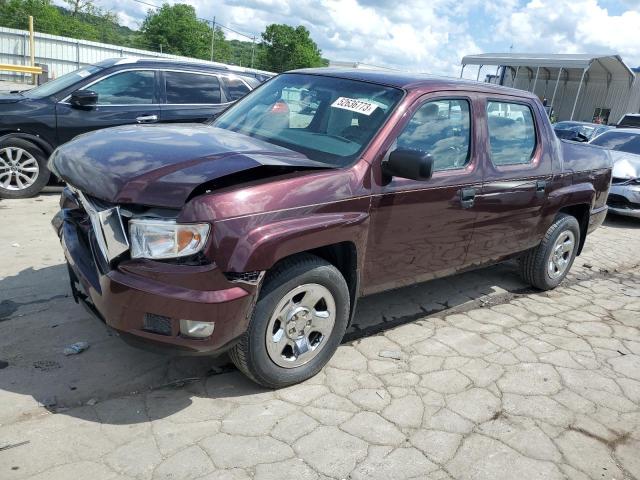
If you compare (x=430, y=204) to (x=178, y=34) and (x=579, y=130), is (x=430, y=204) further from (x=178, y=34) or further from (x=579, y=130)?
(x=178, y=34)

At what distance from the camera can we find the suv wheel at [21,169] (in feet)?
21.7

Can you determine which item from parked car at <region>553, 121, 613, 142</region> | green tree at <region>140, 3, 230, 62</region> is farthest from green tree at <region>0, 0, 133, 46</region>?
parked car at <region>553, 121, 613, 142</region>

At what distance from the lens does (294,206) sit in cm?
288

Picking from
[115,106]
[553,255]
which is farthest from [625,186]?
[115,106]

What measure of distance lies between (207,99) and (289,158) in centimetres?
516

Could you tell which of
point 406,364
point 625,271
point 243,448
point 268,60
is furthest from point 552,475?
point 268,60

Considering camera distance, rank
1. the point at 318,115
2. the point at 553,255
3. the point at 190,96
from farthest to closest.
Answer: the point at 190,96 < the point at 553,255 < the point at 318,115

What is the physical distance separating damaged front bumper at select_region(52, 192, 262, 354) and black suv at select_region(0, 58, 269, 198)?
478 centimetres

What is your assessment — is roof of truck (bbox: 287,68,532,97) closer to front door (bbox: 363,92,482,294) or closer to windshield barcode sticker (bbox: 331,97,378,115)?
front door (bbox: 363,92,482,294)

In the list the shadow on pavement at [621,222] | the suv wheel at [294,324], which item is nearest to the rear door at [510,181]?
the suv wheel at [294,324]

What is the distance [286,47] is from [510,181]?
8029 centimetres

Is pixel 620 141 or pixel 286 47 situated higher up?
pixel 286 47

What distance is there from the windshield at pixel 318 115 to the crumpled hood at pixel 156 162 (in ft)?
0.81

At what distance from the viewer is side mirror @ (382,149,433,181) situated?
3104 mm
